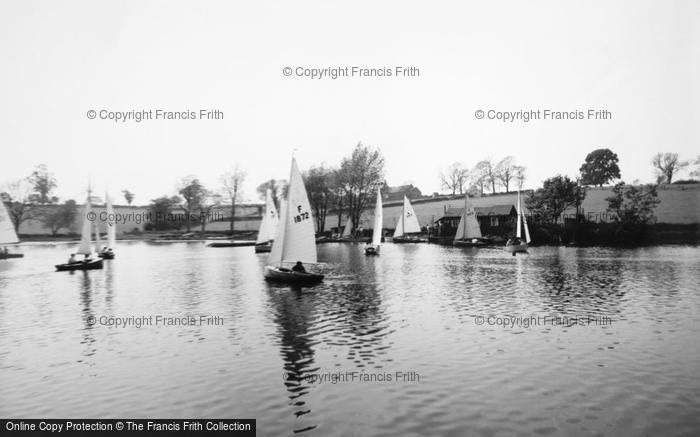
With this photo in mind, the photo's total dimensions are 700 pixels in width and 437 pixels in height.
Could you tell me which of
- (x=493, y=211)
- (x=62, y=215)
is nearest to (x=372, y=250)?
(x=493, y=211)

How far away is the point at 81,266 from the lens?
55.9 meters

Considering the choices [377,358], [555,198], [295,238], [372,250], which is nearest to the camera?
[377,358]

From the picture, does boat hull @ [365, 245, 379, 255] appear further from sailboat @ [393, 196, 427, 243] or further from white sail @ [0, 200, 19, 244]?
white sail @ [0, 200, 19, 244]

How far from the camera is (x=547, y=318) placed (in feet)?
86.0

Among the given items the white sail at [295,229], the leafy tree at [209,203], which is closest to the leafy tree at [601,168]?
the leafy tree at [209,203]

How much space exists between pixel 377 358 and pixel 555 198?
9635 cm

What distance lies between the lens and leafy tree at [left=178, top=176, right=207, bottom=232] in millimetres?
154250

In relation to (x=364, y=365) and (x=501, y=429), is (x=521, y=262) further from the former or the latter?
(x=501, y=429)

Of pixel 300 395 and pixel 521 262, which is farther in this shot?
pixel 521 262

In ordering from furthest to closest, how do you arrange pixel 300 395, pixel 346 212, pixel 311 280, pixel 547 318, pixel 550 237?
pixel 346 212
pixel 550 237
pixel 311 280
pixel 547 318
pixel 300 395

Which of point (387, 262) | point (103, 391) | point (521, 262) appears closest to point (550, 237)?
point (521, 262)

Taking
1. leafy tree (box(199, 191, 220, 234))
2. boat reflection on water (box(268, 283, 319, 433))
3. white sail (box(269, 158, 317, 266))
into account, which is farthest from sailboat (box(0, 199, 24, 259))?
leafy tree (box(199, 191, 220, 234))

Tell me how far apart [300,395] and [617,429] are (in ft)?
29.9

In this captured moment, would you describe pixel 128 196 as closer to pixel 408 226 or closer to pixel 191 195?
pixel 191 195
